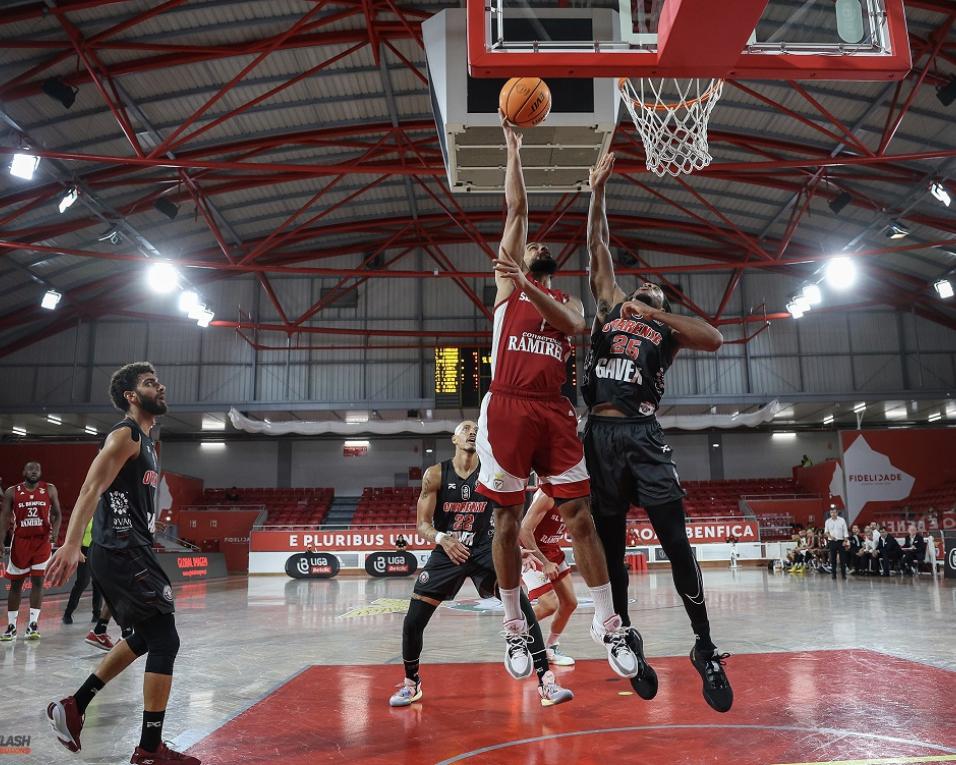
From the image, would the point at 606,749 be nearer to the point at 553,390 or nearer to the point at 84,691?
the point at 553,390

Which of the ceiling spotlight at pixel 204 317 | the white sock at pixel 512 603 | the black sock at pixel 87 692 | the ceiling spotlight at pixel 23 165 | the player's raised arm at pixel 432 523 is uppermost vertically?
the ceiling spotlight at pixel 23 165

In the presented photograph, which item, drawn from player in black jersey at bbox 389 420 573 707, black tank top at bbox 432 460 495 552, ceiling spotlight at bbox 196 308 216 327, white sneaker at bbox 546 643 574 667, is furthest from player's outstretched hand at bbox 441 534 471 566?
ceiling spotlight at bbox 196 308 216 327

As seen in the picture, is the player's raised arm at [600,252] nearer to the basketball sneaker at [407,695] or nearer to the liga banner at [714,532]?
the basketball sneaker at [407,695]

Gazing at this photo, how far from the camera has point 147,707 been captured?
4301 millimetres

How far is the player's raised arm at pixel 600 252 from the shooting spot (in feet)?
17.1

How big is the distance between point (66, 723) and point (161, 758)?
0.66 m

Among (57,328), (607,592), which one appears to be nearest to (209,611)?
(607,592)

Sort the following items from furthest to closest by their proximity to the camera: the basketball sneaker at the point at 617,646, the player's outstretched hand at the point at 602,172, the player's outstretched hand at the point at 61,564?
1. the player's outstretched hand at the point at 602,172
2. the basketball sneaker at the point at 617,646
3. the player's outstretched hand at the point at 61,564

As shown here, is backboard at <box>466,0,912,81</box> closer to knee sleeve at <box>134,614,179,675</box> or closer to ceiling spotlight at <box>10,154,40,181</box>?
knee sleeve at <box>134,614,179,675</box>

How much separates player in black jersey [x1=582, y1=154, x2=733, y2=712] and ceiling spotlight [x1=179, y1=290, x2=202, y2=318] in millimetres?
19746

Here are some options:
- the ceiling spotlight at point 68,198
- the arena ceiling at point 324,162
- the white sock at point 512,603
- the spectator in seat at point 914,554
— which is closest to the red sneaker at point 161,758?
the white sock at point 512,603

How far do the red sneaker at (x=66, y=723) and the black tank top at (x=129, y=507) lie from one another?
3.02 feet

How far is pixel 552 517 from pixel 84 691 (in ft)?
15.2

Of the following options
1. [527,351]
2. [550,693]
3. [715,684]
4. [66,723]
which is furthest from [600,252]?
[66,723]
